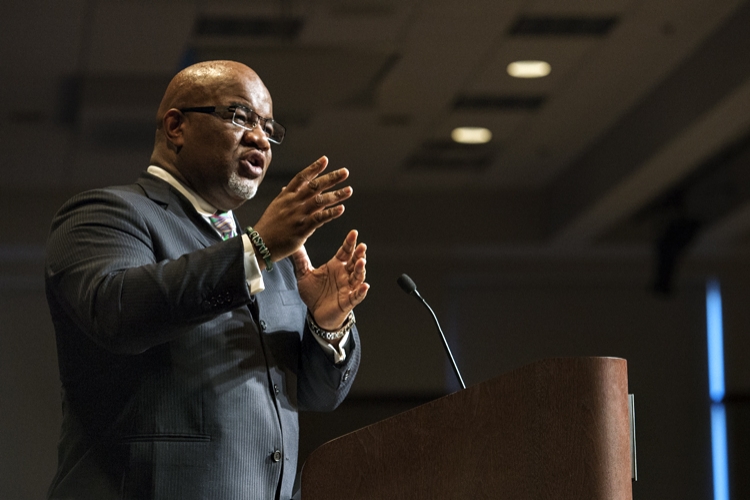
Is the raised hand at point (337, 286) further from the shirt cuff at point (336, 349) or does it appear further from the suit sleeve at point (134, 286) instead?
the suit sleeve at point (134, 286)

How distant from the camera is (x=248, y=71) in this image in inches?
74.2

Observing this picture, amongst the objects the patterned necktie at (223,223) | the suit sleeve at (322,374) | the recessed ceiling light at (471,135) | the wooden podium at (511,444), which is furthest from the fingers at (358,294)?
the recessed ceiling light at (471,135)

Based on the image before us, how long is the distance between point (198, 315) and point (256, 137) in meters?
0.53

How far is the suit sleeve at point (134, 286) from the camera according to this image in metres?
1.39

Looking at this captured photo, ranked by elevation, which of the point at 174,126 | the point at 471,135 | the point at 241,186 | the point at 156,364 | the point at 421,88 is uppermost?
the point at 421,88

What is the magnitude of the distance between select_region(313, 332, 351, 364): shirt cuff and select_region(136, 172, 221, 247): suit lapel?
0.89 ft

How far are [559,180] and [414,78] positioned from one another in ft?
5.19

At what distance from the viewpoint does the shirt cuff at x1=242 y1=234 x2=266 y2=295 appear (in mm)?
1430

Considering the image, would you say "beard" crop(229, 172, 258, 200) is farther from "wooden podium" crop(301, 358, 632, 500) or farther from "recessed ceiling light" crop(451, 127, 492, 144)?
"recessed ceiling light" crop(451, 127, 492, 144)

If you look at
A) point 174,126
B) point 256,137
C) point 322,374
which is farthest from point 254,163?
point 322,374

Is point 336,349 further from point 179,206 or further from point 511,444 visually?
point 511,444

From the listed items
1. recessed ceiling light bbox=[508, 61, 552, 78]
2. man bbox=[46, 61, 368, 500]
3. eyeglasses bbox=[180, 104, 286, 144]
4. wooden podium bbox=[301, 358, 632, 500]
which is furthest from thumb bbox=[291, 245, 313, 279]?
recessed ceiling light bbox=[508, 61, 552, 78]

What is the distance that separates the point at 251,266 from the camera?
1.43 metres

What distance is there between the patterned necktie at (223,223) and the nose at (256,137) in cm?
15
